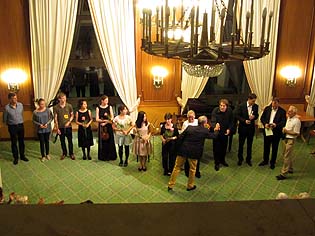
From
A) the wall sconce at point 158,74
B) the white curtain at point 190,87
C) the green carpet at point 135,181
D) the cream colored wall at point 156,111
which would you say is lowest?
the green carpet at point 135,181

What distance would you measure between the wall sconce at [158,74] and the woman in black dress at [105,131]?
1.57 m

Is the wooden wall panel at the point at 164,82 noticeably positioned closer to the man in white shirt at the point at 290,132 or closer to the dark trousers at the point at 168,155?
the dark trousers at the point at 168,155

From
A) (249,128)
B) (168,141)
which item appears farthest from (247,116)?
(168,141)

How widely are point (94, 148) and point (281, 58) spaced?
4764 millimetres

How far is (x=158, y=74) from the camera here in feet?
25.8

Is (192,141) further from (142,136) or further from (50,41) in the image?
(50,41)

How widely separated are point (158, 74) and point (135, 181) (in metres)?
2.76

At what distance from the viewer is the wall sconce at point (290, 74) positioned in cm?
819

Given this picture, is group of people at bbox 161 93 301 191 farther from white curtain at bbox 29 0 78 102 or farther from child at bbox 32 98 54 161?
white curtain at bbox 29 0 78 102

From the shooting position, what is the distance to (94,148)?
7551 millimetres

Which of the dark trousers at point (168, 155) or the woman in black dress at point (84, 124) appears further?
the woman in black dress at point (84, 124)

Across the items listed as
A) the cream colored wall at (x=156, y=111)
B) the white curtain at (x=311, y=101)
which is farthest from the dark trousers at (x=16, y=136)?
the white curtain at (x=311, y=101)

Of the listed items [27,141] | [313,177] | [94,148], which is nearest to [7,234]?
[313,177]

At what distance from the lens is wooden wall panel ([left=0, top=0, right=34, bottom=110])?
7.08 m
